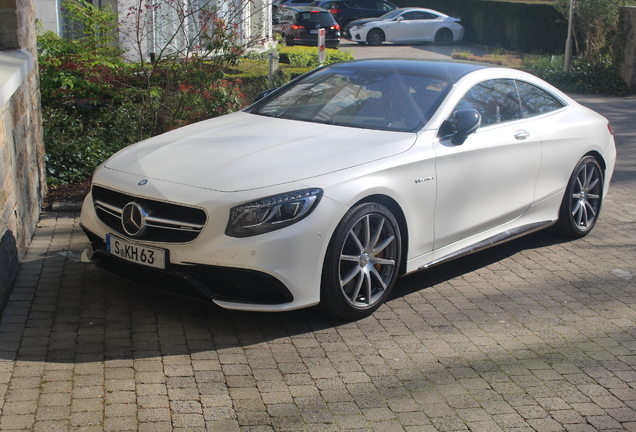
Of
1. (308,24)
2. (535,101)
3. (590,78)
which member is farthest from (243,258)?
(308,24)

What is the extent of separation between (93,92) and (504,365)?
725 centimetres

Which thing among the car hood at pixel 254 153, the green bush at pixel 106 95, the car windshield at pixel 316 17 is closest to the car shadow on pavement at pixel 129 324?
the car hood at pixel 254 153

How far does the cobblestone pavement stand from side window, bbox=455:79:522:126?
4.05ft

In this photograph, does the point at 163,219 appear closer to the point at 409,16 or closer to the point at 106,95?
the point at 106,95

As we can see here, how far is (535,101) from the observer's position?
21.3 feet

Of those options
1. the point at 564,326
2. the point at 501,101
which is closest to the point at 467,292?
the point at 564,326

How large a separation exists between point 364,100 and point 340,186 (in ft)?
4.44

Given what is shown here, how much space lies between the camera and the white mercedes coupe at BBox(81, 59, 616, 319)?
14.5 feet

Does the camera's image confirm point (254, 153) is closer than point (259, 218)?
No

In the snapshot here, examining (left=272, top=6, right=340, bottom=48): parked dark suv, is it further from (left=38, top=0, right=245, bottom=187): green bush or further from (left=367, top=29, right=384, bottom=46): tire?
(left=38, top=0, right=245, bottom=187): green bush

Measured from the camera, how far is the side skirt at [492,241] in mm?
5431

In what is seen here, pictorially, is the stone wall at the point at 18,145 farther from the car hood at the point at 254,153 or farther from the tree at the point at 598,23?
the tree at the point at 598,23

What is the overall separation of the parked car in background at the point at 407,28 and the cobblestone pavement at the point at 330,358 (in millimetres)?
26094

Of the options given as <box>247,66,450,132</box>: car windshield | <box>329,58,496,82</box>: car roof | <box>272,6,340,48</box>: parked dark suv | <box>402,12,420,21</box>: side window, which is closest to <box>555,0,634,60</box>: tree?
<box>272,6,340,48</box>: parked dark suv
